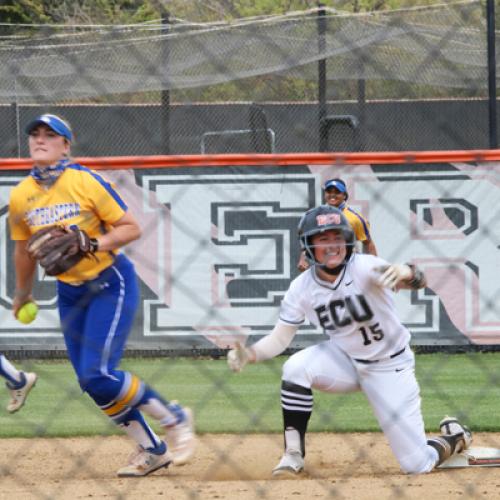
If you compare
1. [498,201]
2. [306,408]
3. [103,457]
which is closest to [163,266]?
[498,201]

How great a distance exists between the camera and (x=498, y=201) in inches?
440

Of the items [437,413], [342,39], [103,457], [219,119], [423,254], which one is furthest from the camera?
[219,119]

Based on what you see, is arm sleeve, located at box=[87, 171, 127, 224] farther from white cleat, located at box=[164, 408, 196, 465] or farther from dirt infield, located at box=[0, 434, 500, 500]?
dirt infield, located at box=[0, 434, 500, 500]

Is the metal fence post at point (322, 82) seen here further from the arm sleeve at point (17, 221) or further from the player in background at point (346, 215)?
the arm sleeve at point (17, 221)

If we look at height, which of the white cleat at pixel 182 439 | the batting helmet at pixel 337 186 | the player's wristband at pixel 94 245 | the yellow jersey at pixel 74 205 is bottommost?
the white cleat at pixel 182 439

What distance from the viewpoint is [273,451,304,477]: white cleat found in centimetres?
636

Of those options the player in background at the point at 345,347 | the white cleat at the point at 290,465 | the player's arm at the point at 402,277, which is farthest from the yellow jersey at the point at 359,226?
the player's arm at the point at 402,277

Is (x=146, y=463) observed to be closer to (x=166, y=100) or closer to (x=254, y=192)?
(x=254, y=192)

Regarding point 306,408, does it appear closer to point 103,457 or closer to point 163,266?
point 103,457

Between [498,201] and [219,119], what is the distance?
3514 mm

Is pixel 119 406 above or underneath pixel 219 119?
underneath

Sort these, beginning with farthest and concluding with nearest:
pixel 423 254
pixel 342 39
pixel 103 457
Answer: pixel 342 39 → pixel 423 254 → pixel 103 457

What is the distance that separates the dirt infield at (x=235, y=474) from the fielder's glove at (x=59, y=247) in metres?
1.20

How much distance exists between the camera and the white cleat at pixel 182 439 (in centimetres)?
629
